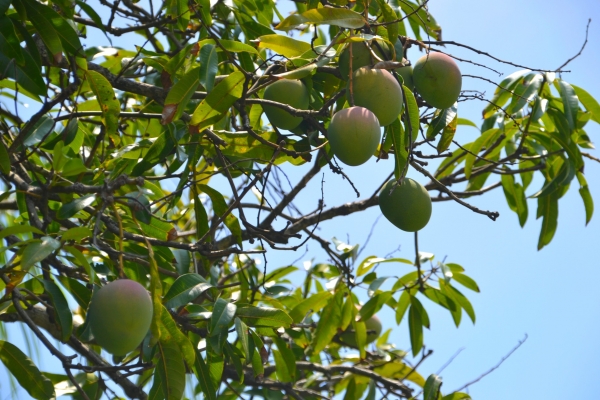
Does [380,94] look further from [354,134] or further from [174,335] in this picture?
[174,335]

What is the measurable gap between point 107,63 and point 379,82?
1.47 metres

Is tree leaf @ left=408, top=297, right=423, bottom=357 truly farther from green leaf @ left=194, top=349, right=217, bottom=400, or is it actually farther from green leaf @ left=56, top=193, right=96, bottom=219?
green leaf @ left=56, top=193, right=96, bottom=219

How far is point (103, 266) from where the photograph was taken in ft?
5.92

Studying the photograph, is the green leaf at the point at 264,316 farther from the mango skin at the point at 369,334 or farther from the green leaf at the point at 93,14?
the mango skin at the point at 369,334

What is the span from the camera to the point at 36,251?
1.19 m

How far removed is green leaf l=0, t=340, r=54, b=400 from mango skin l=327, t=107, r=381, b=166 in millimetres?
894

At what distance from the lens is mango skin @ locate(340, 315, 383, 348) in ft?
9.86

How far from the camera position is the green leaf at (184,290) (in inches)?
59.3

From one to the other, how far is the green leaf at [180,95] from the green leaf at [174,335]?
45cm

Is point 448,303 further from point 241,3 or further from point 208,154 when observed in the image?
point 241,3

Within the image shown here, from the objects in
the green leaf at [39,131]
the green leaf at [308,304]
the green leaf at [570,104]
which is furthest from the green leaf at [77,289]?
the green leaf at [570,104]

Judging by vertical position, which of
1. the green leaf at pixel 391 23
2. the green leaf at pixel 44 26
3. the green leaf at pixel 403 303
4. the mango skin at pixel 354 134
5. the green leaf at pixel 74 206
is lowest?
the green leaf at pixel 74 206

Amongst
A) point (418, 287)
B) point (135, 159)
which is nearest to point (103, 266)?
point (135, 159)

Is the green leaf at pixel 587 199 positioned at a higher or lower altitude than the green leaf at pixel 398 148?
higher
